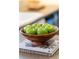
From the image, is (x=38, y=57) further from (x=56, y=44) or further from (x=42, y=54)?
(x=56, y=44)

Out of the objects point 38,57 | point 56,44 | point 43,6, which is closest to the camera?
point 38,57
